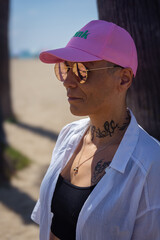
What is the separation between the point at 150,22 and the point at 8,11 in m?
7.13

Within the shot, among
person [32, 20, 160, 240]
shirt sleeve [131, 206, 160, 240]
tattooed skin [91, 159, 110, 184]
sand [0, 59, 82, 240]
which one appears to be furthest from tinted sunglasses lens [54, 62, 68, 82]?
sand [0, 59, 82, 240]

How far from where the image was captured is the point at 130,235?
1.40 meters

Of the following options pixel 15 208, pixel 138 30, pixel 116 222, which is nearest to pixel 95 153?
pixel 116 222

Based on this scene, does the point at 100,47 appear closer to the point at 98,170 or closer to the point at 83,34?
the point at 83,34

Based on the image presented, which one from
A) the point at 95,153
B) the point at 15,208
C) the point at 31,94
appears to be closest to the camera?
the point at 95,153

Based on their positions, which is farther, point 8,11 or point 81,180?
point 8,11

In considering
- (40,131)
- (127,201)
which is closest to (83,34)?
(127,201)

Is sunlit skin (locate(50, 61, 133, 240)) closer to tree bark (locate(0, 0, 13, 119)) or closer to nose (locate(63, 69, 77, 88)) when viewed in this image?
nose (locate(63, 69, 77, 88))

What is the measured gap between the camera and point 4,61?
865cm

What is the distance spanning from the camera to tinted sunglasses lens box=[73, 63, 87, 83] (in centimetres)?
155

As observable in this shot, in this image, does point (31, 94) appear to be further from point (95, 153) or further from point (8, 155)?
point (95, 153)

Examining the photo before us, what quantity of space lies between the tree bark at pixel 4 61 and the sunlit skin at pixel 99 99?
237 inches

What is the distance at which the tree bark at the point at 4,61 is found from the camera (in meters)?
7.95

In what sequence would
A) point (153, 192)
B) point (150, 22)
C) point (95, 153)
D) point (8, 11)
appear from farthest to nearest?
point (8, 11)
point (150, 22)
point (95, 153)
point (153, 192)
